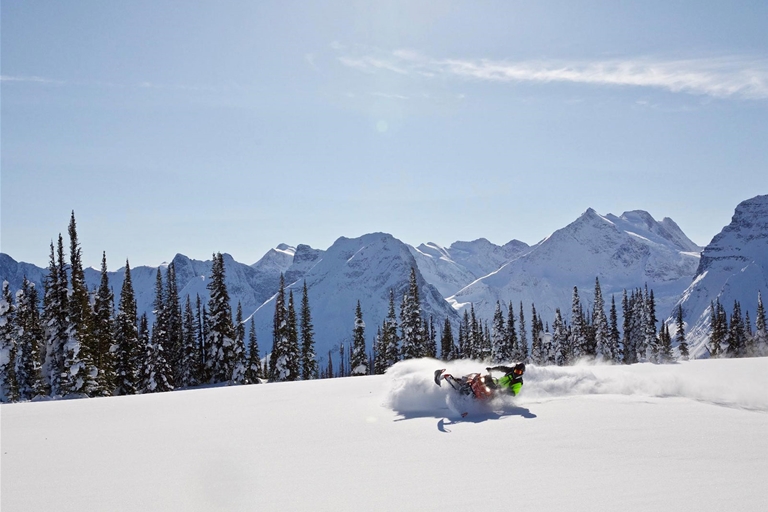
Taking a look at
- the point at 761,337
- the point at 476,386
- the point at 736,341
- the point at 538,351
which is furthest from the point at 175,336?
the point at 761,337

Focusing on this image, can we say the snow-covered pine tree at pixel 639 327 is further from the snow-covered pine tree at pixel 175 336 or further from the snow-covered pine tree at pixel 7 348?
the snow-covered pine tree at pixel 7 348

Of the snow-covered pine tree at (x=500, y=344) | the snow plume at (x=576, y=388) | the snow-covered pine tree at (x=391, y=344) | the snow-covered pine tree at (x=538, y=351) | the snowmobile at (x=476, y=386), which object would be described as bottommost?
the snow-covered pine tree at (x=538, y=351)

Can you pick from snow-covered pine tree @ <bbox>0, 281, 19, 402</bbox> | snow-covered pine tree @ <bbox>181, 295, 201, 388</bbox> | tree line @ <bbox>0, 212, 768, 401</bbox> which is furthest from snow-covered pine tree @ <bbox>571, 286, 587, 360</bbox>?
snow-covered pine tree @ <bbox>0, 281, 19, 402</bbox>

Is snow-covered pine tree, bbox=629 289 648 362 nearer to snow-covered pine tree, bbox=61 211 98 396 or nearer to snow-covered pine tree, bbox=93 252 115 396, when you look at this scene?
snow-covered pine tree, bbox=93 252 115 396

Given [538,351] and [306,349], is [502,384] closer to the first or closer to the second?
[306,349]

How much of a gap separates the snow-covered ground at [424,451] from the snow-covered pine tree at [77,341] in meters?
24.5

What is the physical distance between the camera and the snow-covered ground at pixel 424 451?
18.4 ft

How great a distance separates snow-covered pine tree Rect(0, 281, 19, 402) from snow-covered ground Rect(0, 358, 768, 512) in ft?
128

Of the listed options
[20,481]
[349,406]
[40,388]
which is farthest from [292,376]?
[20,481]

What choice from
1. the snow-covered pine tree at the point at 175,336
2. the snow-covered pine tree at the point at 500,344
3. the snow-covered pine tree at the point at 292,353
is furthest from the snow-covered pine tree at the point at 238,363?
the snow-covered pine tree at the point at 500,344

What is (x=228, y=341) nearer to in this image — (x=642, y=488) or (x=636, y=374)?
(x=636, y=374)

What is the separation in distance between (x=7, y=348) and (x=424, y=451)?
5072 cm

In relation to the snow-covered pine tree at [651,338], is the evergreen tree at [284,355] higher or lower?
higher

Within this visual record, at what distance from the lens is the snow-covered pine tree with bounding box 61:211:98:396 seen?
33469 millimetres
